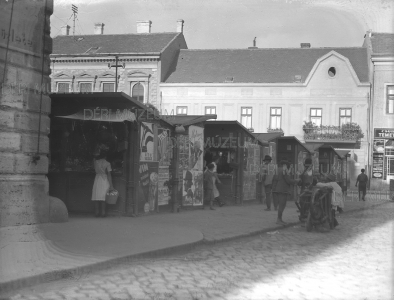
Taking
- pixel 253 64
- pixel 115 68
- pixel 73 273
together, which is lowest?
pixel 73 273

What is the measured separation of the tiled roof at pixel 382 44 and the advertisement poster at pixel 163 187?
3454 centimetres

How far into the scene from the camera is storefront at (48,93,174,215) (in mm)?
14055

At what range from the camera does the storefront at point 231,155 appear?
819 inches

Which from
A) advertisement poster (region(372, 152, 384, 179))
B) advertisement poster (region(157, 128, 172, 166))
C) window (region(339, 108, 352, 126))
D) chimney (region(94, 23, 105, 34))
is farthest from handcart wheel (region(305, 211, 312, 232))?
chimney (region(94, 23, 105, 34))

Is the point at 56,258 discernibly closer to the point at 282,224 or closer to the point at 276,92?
the point at 282,224

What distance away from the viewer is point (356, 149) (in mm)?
46844

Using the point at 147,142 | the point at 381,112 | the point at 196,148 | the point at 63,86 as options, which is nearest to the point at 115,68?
the point at 63,86

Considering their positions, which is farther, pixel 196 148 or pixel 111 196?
pixel 196 148

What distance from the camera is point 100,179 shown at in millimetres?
14008

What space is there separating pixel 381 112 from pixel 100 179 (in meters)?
36.8

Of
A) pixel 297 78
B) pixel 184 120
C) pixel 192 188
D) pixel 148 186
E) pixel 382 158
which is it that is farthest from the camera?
pixel 297 78

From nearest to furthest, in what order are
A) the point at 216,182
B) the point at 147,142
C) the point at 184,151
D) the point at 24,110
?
the point at 24,110 → the point at 147,142 → the point at 184,151 → the point at 216,182

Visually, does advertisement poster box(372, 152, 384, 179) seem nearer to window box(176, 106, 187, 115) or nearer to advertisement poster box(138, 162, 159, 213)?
window box(176, 106, 187, 115)

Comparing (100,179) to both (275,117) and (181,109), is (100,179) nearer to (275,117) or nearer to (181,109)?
(181,109)
